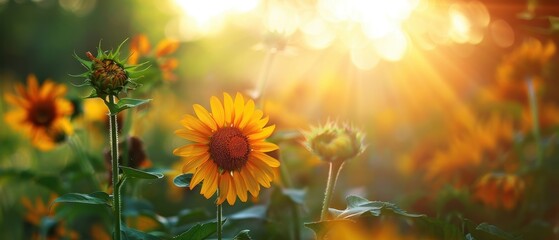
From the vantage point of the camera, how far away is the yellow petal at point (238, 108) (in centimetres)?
102

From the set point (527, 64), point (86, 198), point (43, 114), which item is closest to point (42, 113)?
point (43, 114)

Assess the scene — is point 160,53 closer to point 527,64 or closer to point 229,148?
point 229,148

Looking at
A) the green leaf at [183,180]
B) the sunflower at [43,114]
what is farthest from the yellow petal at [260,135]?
the sunflower at [43,114]

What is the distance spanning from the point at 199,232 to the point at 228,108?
21 cm

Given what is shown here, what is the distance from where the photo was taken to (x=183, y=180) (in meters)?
1.04

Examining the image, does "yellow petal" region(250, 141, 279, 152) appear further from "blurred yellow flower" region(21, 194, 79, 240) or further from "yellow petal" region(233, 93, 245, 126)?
"blurred yellow flower" region(21, 194, 79, 240)

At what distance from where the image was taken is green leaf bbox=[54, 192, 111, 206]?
3.05ft

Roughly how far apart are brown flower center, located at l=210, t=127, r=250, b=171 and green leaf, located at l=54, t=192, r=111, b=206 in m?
0.17

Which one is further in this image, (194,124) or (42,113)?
(42,113)

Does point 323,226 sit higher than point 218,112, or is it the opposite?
point 218,112

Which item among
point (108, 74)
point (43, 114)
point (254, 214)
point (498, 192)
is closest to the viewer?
point (108, 74)

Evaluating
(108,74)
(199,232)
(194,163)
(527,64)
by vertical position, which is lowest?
(199,232)

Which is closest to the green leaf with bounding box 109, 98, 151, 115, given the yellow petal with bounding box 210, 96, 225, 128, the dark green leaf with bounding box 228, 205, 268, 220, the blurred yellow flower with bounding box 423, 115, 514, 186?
the yellow petal with bounding box 210, 96, 225, 128

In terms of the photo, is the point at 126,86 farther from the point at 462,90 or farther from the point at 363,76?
the point at 363,76
